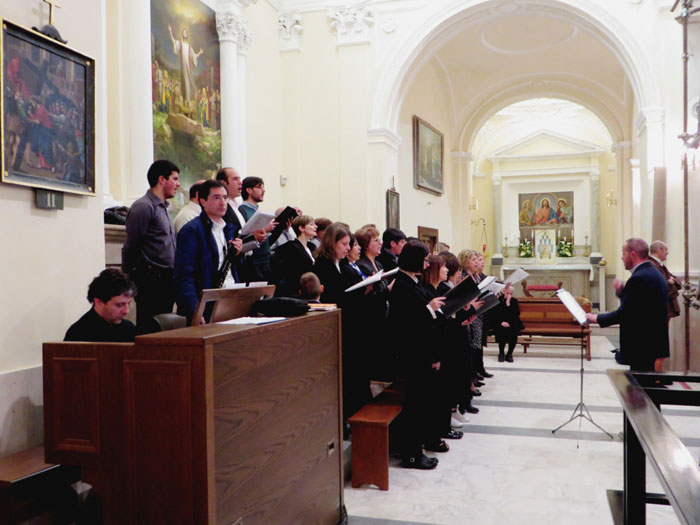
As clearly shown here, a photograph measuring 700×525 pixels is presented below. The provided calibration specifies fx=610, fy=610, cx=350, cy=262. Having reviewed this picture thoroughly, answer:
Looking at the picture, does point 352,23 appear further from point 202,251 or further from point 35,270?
point 35,270

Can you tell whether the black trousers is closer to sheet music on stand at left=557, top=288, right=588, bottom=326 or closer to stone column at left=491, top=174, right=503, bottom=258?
sheet music on stand at left=557, top=288, right=588, bottom=326

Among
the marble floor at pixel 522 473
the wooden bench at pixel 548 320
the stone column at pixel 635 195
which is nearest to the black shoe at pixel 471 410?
the marble floor at pixel 522 473

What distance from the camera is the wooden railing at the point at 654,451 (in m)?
1.35

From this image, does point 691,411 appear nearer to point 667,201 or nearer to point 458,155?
point 667,201

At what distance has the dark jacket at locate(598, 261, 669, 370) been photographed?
201 inches

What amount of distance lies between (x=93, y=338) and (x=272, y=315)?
82 cm

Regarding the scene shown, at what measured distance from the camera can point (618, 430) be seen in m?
5.29

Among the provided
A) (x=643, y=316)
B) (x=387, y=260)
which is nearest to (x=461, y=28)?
(x=387, y=260)

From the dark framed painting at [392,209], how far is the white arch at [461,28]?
108cm

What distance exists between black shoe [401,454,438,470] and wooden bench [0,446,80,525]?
2.38 m

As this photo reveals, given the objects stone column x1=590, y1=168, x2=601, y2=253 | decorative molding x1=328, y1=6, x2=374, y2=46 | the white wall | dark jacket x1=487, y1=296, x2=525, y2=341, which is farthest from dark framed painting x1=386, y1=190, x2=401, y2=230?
stone column x1=590, y1=168, x2=601, y2=253

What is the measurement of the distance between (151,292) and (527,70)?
40.8 ft

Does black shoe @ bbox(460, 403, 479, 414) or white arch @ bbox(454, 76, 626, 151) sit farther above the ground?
white arch @ bbox(454, 76, 626, 151)

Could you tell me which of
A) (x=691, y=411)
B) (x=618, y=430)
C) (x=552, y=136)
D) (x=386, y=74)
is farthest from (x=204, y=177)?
(x=552, y=136)
